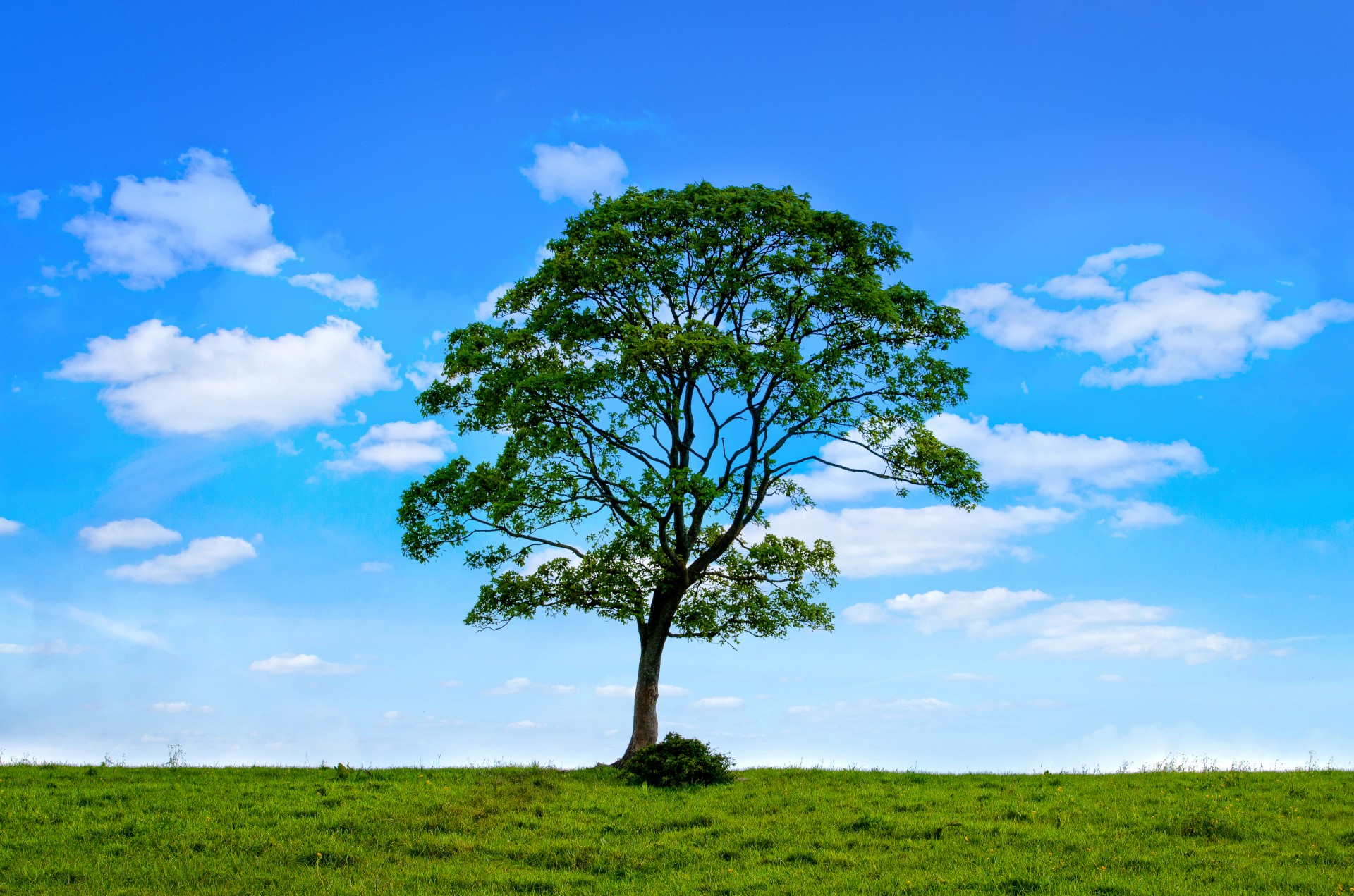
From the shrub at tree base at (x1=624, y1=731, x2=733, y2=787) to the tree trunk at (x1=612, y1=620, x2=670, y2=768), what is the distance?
1.84 m

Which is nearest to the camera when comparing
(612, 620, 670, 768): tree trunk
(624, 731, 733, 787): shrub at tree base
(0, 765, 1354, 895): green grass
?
(0, 765, 1354, 895): green grass

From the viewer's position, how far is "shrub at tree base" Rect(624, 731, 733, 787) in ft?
74.0

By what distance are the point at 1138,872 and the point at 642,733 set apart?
42.4 feet

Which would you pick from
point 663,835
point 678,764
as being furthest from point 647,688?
point 663,835

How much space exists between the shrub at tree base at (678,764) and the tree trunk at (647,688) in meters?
1.84

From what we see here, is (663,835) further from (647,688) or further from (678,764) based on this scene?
(647,688)

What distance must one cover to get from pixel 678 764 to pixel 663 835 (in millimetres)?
4386

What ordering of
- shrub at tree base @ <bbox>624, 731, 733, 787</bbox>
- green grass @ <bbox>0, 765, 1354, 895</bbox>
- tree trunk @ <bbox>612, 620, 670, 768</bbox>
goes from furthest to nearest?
1. tree trunk @ <bbox>612, 620, 670, 768</bbox>
2. shrub at tree base @ <bbox>624, 731, 733, 787</bbox>
3. green grass @ <bbox>0, 765, 1354, 895</bbox>

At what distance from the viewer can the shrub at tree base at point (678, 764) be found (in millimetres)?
22562

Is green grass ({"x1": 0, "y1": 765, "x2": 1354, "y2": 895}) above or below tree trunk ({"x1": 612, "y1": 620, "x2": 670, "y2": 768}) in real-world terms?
below

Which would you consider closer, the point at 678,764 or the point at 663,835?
the point at 663,835

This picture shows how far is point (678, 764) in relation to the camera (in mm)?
22672

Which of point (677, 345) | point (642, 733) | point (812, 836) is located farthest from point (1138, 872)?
point (677, 345)

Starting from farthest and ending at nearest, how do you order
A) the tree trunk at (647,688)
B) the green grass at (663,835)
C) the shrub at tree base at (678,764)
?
the tree trunk at (647,688) → the shrub at tree base at (678,764) → the green grass at (663,835)
